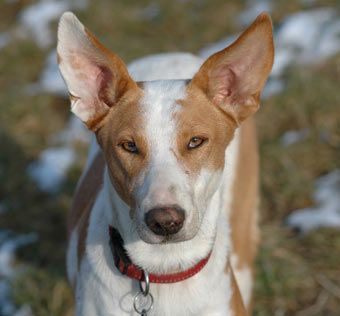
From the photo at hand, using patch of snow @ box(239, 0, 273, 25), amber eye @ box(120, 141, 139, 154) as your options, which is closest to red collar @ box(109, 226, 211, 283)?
amber eye @ box(120, 141, 139, 154)

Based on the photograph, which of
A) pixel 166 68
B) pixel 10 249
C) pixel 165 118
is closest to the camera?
pixel 165 118

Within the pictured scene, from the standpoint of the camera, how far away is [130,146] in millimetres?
3080

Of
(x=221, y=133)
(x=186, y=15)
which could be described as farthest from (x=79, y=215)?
(x=186, y=15)

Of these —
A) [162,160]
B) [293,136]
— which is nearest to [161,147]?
[162,160]

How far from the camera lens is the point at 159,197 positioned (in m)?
2.83

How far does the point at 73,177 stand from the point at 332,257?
7.30 feet

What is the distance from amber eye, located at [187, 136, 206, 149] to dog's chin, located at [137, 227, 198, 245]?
1.16 feet

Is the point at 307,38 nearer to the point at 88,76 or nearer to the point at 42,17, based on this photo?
the point at 42,17

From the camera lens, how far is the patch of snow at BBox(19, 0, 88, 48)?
8156mm

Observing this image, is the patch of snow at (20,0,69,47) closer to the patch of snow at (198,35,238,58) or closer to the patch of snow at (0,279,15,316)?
the patch of snow at (198,35,238,58)

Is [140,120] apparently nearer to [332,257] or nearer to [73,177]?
[332,257]

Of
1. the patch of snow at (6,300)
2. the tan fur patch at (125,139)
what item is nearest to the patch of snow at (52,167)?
the patch of snow at (6,300)

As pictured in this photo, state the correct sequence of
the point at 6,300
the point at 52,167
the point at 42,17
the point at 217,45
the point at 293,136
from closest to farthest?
the point at 6,300 → the point at 293,136 → the point at 52,167 → the point at 217,45 → the point at 42,17

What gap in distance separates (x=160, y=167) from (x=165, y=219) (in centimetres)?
23
